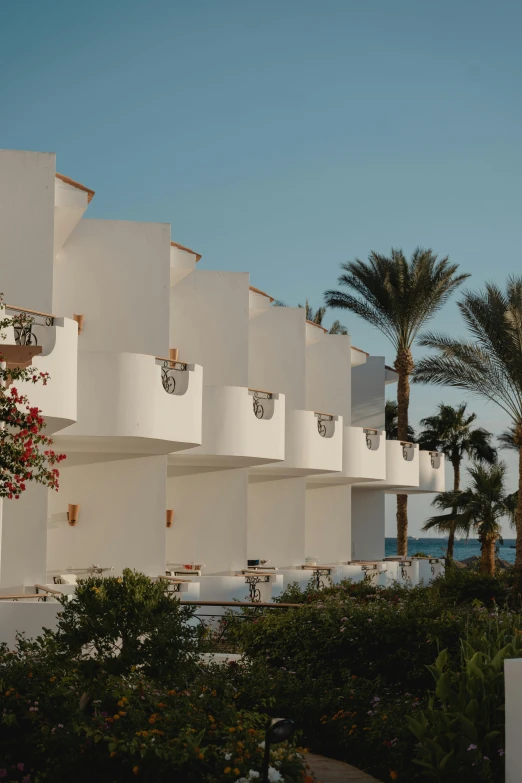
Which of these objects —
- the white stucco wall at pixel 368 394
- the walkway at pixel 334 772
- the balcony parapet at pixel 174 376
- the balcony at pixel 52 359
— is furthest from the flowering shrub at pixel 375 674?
the white stucco wall at pixel 368 394

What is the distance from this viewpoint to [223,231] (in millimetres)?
26906

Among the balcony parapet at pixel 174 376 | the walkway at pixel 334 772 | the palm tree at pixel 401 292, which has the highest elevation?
the palm tree at pixel 401 292

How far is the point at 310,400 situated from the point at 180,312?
7.19m

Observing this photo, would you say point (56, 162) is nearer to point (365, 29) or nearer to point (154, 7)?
point (154, 7)

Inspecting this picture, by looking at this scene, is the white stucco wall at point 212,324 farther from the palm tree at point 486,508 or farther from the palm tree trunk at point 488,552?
the palm tree trunk at point 488,552

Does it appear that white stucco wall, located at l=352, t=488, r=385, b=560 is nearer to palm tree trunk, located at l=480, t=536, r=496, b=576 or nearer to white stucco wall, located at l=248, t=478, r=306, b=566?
palm tree trunk, located at l=480, t=536, r=496, b=576

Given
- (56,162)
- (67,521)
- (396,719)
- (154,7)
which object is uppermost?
(154,7)

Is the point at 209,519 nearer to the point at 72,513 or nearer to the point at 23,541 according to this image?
the point at 72,513

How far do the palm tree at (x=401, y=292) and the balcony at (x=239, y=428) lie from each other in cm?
1153

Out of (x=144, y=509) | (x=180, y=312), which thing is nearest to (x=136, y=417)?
(x=144, y=509)

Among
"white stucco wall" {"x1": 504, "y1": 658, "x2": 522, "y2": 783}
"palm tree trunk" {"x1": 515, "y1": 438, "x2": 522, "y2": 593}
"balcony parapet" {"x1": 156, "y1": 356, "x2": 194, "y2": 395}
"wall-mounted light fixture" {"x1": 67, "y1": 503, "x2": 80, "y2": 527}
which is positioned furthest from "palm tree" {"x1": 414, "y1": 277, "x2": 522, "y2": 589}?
"white stucco wall" {"x1": 504, "y1": 658, "x2": 522, "y2": 783}

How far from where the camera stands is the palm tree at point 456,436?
4169cm

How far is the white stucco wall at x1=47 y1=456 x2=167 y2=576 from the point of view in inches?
781

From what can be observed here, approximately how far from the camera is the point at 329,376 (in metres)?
30.0
